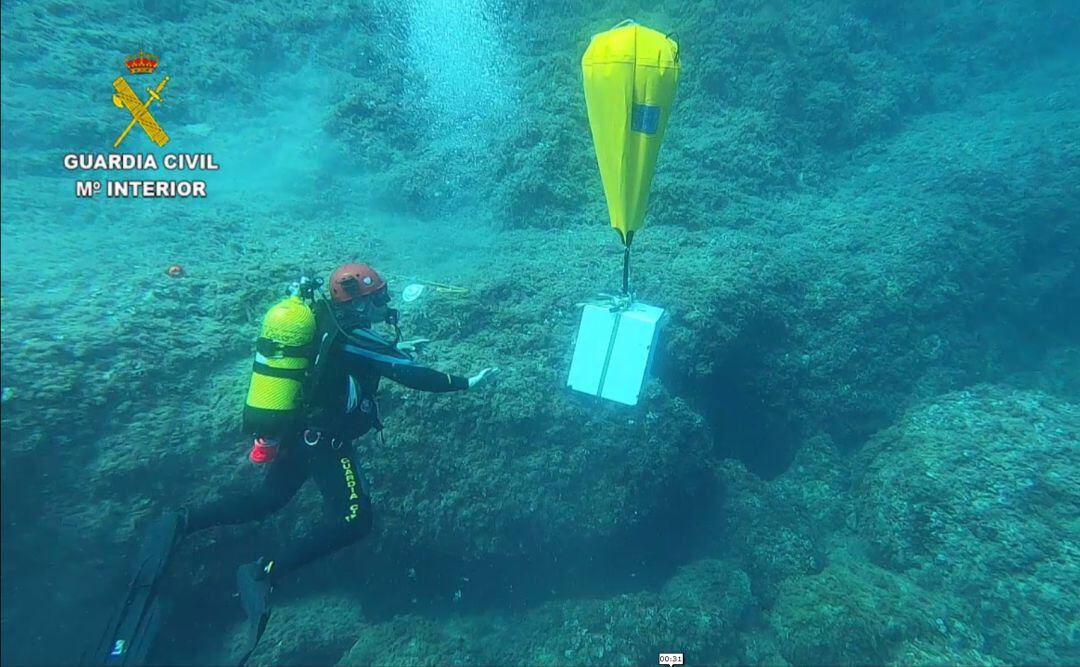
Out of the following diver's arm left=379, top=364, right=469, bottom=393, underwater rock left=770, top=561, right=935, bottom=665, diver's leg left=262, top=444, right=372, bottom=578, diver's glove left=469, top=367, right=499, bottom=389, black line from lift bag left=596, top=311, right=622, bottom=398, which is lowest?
underwater rock left=770, top=561, right=935, bottom=665

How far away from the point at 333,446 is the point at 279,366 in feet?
2.34

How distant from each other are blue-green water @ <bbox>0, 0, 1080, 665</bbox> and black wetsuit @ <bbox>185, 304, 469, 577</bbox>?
0.43m

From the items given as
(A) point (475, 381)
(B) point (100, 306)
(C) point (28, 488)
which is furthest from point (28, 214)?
(A) point (475, 381)

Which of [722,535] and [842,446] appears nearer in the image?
[722,535]

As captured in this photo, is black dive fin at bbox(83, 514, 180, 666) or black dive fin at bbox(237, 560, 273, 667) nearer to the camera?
black dive fin at bbox(83, 514, 180, 666)

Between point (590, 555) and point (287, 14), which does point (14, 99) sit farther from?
point (590, 555)

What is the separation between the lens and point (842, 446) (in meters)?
5.68

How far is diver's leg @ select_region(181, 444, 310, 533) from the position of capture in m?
3.09

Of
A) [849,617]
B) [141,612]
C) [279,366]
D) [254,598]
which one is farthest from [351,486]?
[849,617]

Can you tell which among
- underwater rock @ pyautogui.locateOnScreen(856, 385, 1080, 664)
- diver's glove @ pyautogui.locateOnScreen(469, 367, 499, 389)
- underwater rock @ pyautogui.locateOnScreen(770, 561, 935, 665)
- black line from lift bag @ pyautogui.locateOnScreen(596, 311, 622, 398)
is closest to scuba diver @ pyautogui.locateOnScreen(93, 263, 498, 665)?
diver's glove @ pyautogui.locateOnScreen(469, 367, 499, 389)

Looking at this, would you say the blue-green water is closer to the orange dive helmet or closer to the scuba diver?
the scuba diver

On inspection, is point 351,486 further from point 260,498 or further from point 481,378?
point 481,378

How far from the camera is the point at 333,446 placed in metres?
3.31

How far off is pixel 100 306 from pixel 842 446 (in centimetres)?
721
